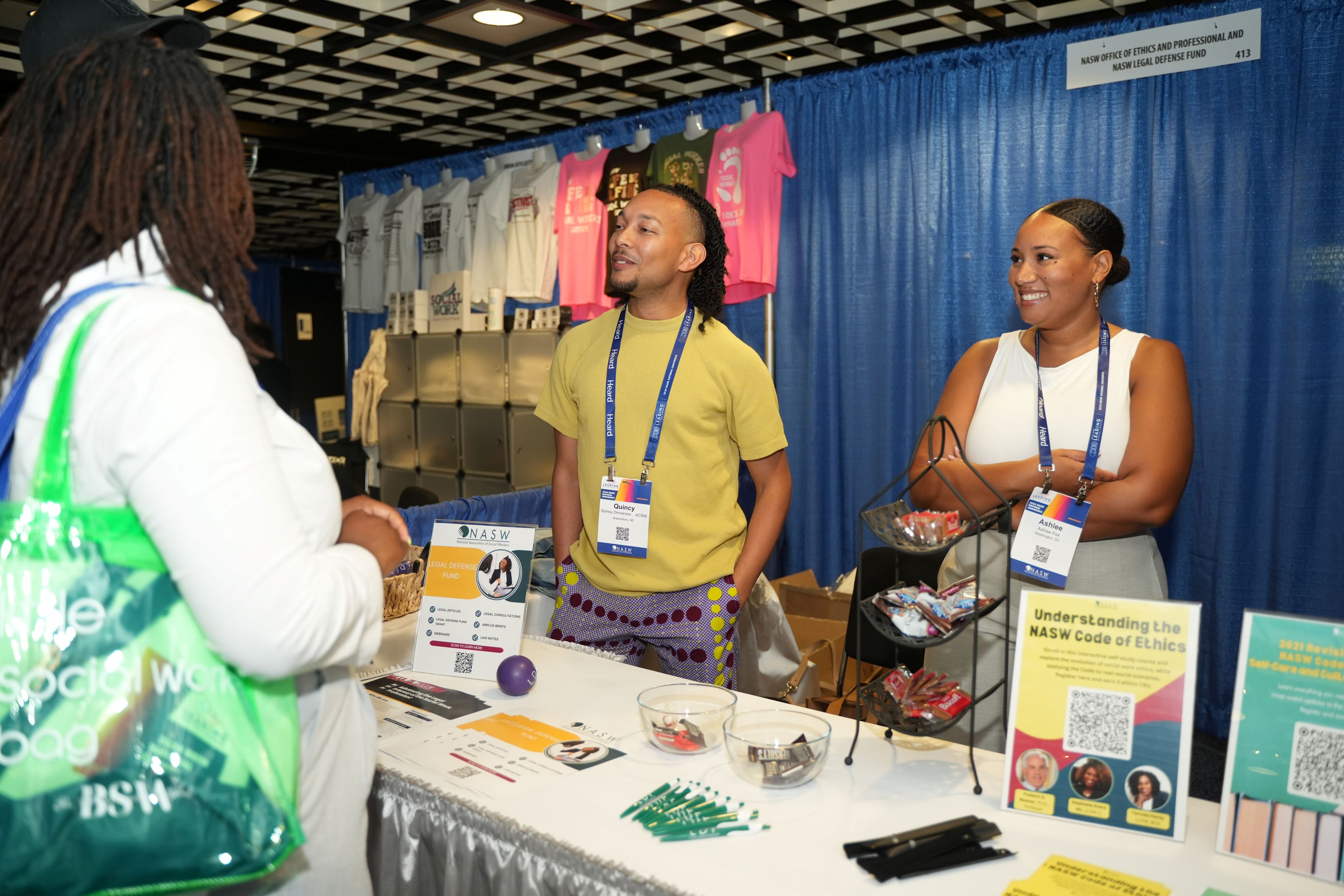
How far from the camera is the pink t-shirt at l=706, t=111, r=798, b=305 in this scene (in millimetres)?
4672

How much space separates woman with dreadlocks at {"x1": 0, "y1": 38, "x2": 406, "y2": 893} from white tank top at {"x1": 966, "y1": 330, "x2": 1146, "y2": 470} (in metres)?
1.49

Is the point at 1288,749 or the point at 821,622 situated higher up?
the point at 1288,749

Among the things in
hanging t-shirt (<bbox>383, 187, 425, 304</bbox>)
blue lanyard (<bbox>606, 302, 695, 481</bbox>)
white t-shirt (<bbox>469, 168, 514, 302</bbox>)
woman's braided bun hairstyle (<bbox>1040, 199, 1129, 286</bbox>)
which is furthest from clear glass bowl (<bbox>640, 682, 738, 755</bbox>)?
hanging t-shirt (<bbox>383, 187, 425, 304</bbox>)

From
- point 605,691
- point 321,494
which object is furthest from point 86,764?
point 605,691

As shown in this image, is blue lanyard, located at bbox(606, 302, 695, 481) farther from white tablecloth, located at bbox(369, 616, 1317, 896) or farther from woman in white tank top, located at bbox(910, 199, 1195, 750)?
white tablecloth, located at bbox(369, 616, 1317, 896)

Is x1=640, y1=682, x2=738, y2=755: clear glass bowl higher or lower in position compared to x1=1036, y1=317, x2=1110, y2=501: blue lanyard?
lower

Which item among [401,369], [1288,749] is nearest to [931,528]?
[1288,749]

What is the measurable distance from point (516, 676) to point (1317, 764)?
124cm

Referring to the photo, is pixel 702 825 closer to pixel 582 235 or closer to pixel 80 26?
pixel 80 26

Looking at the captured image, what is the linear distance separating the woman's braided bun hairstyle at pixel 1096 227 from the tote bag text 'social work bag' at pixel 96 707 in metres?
1.90

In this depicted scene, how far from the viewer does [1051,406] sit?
205 centimetres

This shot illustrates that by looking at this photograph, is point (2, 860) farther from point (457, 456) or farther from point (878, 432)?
point (457, 456)

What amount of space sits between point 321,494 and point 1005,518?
1.07 meters

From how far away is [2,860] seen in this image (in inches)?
32.8
